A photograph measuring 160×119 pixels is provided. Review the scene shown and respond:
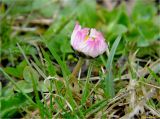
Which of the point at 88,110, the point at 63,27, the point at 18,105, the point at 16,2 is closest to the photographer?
the point at 88,110

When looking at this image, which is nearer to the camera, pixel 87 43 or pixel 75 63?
pixel 87 43

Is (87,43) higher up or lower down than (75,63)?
higher up

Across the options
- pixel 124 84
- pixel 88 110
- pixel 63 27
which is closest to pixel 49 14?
pixel 63 27

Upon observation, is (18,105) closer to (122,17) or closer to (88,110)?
(88,110)
